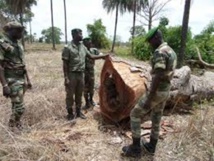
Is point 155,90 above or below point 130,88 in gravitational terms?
above

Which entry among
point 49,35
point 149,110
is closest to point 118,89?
point 149,110

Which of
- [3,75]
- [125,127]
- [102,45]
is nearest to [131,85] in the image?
[125,127]

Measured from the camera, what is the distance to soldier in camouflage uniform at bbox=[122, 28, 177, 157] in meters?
3.65

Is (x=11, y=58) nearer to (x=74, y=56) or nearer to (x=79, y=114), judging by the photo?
(x=74, y=56)

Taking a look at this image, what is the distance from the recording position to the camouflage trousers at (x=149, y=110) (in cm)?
389

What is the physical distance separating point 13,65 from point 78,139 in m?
1.40

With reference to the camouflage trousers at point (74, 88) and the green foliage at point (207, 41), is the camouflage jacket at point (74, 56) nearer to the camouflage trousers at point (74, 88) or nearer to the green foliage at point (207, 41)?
the camouflage trousers at point (74, 88)

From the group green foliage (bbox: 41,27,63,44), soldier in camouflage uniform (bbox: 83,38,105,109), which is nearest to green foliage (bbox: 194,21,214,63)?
soldier in camouflage uniform (bbox: 83,38,105,109)

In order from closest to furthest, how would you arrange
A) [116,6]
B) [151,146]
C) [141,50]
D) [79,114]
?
[151,146], [79,114], [141,50], [116,6]

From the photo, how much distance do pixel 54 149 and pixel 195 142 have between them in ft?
6.51

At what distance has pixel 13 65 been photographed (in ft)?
14.3

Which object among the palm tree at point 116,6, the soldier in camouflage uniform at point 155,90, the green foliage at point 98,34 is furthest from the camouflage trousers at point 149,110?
the green foliage at point 98,34

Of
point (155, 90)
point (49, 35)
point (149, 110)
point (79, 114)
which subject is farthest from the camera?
point (49, 35)

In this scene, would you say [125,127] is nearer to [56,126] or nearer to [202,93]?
[56,126]
